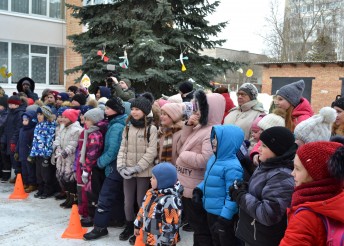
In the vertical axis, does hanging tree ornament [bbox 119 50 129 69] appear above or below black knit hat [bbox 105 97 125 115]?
above

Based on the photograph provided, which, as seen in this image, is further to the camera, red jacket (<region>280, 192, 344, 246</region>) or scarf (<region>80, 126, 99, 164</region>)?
scarf (<region>80, 126, 99, 164</region>)

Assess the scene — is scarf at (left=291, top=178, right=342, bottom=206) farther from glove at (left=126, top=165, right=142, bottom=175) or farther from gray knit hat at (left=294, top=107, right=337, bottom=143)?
glove at (left=126, top=165, right=142, bottom=175)

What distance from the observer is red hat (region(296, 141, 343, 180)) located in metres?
2.19

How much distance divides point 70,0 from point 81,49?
8.26m

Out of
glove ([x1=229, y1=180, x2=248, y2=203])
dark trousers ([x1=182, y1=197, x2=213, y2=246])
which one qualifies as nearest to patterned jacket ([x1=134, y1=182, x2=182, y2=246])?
dark trousers ([x1=182, y1=197, x2=213, y2=246])

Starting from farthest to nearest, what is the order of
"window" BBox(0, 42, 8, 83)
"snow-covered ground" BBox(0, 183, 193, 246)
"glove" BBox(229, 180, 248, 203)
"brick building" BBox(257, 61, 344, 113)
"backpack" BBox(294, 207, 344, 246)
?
"brick building" BBox(257, 61, 344, 113), "window" BBox(0, 42, 8, 83), "snow-covered ground" BBox(0, 183, 193, 246), "glove" BBox(229, 180, 248, 203), "backpack" BBox(294, 207, 344, 246)

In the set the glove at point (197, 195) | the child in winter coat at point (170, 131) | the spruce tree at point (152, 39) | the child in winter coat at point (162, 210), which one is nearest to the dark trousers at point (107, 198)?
the child in winter coat at point (170, 131)

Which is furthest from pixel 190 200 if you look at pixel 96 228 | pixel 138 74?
pixel 138 74

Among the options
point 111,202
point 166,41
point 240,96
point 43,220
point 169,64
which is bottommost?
point 43,220

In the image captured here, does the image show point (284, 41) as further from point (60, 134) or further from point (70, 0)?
point (60, 134)

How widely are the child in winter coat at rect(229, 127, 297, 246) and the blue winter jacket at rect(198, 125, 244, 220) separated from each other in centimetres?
49

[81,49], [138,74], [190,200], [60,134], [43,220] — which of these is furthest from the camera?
[81,49]

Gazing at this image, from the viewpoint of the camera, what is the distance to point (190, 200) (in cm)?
429

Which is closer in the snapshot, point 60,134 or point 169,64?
point 60,134
